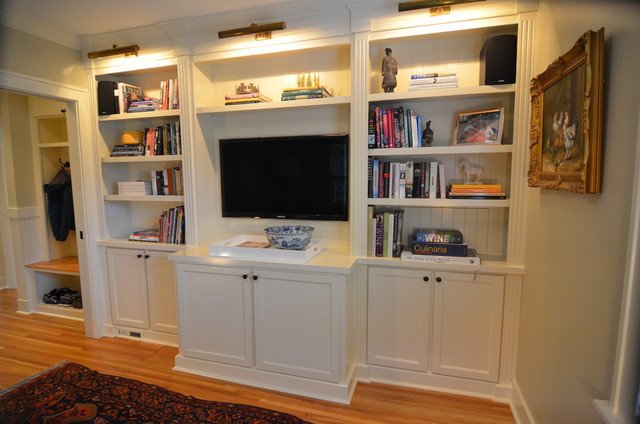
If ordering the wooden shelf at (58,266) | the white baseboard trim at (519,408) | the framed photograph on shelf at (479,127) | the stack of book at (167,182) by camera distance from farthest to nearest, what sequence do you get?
the wooden shelf at (58,266) → the stack of book at (167,182) → the framed photograph on shelf at (479,127) → the white baseboard trim at (519,408)

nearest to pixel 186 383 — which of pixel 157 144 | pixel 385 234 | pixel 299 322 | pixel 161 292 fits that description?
pixel 161 292

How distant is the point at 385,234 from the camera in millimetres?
2139

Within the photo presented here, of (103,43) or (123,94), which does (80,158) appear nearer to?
(123,94)

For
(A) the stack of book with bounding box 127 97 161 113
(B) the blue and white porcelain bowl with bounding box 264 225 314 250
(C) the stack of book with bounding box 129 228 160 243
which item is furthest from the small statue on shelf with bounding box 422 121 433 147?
(C) the stack of book with bounding box 129 228 160 243

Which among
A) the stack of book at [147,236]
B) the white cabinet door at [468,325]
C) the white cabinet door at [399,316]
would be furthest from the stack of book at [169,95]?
the white cabinet door at [468,325]

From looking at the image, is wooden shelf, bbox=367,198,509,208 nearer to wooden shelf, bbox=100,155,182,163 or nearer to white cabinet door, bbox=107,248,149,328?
wooden shelf, bbox=100,155,182,163

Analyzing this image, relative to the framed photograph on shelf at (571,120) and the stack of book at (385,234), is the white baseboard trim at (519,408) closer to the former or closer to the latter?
the stack of book at (385,234)

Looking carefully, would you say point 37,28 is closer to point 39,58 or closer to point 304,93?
point 39,58

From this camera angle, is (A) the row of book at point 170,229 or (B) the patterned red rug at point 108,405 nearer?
(B) the patterned red rug at point 108,405

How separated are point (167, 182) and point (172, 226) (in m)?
0.38

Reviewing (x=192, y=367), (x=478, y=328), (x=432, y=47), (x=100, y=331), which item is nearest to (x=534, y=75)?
(x=432, y=47)

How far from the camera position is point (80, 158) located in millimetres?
2686

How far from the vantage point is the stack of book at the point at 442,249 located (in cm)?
199

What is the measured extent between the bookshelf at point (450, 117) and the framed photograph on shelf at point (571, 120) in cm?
34
